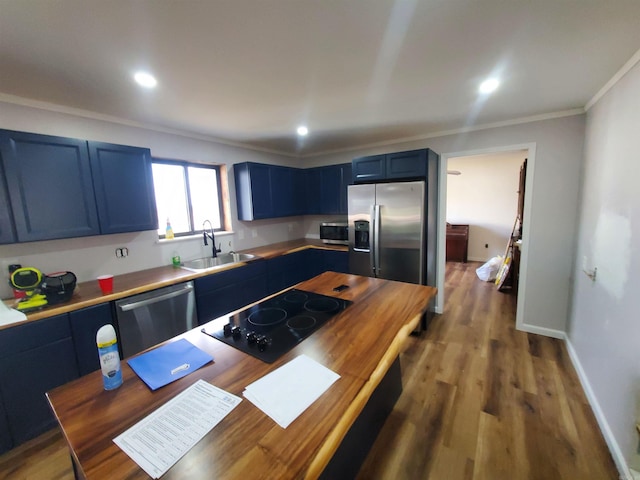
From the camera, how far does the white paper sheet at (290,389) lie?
823 mm

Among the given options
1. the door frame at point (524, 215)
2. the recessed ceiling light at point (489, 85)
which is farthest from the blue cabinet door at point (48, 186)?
the door frame at point (524, 215)

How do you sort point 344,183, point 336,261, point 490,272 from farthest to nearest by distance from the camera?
point 490,272 < point 344,183 < point 336,261

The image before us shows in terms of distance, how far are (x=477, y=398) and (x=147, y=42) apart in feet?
10.5

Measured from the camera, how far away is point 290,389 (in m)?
0.92

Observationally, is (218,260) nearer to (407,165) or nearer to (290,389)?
(407,165)

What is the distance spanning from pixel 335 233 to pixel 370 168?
45.6 inches

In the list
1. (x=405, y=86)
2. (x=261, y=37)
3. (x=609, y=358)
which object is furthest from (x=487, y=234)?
(x=261, y=37)

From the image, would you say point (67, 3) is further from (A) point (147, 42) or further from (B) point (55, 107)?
→ (B) point (55, 107)

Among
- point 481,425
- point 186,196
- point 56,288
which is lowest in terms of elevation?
point 481,425

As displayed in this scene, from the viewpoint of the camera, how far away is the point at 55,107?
2.12m

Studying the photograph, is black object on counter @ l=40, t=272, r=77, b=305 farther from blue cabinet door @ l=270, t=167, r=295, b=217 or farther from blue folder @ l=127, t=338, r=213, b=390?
blue cabinet door @ l=270, t=167, r=295, b=217

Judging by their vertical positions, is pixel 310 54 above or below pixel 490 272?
above

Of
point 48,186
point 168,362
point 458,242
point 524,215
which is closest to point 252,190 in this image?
point 48,186

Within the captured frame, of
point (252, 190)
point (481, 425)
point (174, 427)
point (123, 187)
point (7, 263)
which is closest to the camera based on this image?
point (174, 427)
